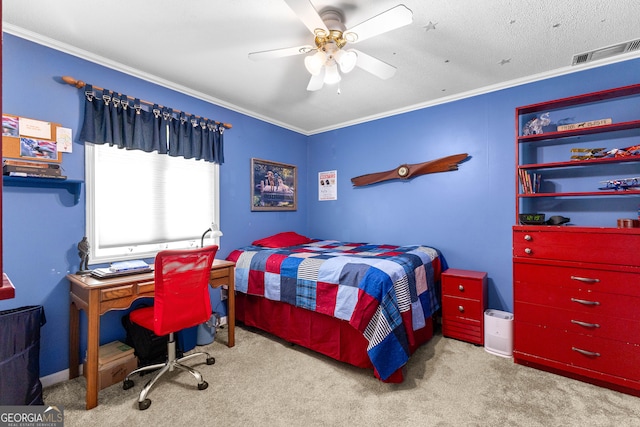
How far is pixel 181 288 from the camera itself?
218cm

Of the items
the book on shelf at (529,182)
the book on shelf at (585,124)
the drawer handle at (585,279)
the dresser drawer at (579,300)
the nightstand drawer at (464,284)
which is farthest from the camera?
the nightstand drawer at (464,284)

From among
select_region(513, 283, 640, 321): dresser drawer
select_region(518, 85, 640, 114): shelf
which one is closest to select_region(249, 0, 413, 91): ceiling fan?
select_region(518, 85, 640, 114): shelf

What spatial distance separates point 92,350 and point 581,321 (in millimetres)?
3445

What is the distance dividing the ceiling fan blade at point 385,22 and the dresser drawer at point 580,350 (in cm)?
241

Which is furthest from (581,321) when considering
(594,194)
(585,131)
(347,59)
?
(347,59)

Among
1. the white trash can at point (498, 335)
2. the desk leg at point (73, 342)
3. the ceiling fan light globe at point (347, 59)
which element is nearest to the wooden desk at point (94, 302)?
the desk leg at point (73, 342)

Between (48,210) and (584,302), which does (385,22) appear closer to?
(584,302)

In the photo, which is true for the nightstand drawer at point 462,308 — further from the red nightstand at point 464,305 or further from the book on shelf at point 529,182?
the book on shelf at point 529,182

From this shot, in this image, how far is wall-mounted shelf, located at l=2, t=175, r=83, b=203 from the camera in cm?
216

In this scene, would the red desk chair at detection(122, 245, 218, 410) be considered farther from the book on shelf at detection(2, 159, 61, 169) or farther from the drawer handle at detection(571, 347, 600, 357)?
the drawer handle at detection(571, 347, 600, 357)

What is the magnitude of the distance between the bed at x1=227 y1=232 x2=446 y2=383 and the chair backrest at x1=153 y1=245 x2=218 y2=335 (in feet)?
2.42

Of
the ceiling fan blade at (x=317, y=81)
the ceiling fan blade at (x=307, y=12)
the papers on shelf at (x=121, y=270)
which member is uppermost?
the ceiling fan blade at (x=307, y=12)

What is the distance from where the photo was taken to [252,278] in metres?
3.05

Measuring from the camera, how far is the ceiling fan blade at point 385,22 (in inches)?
66.1
